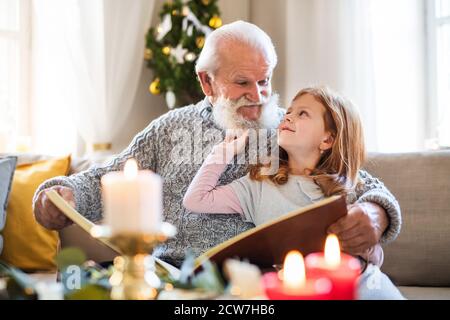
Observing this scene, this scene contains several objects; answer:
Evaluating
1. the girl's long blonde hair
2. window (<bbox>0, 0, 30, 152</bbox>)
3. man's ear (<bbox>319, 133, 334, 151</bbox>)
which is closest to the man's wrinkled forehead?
the girl's long blonde hair

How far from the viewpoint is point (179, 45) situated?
4148mm

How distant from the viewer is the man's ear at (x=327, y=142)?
1815 millimetres

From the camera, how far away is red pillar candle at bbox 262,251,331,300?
74cm

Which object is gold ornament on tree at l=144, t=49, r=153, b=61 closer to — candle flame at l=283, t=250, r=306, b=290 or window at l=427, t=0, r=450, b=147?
window at l=427, t=0, r=450, b=147

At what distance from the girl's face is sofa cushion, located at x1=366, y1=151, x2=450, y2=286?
0.45 meters

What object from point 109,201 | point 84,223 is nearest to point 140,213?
point 109,201

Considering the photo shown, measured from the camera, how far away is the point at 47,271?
7.74ft

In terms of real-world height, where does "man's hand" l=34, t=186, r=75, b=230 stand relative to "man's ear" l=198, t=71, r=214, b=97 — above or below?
below

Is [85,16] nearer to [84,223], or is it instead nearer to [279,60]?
[279,60]

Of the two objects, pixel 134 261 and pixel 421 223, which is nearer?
pixel 134 261

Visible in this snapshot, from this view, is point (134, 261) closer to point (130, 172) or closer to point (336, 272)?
point (130, 172)

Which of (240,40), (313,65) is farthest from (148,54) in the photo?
(240,40)

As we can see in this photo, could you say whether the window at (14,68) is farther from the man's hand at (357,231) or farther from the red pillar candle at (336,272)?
the red pillar candle at (336,272)

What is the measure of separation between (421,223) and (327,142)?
0.49 meters
